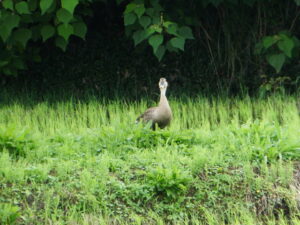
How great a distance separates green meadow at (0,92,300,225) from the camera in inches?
200

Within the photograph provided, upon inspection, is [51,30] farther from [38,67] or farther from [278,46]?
[278,46]

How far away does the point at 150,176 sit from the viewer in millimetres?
5285

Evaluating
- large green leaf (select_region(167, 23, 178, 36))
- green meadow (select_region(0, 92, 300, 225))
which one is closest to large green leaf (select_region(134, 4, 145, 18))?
large green leaf (select_region(167, 23, 178, 36))

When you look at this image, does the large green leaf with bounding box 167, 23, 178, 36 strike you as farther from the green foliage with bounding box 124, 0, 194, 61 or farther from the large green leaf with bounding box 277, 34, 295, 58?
the large green leaf with bounding box 277, 34, 295, 58

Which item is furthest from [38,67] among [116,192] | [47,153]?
[116,192]

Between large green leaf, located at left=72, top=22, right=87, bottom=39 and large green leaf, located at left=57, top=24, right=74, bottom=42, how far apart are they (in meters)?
0.20

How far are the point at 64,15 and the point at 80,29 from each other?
49 cm

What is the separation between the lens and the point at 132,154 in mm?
5832

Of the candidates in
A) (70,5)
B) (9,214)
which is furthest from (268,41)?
(9,214)

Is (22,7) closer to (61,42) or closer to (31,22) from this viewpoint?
(31,22)

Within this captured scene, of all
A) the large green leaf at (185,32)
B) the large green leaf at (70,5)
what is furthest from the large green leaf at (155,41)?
the large green leaf at (70,5)

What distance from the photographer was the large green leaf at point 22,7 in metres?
7.69

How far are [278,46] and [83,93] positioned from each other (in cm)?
258

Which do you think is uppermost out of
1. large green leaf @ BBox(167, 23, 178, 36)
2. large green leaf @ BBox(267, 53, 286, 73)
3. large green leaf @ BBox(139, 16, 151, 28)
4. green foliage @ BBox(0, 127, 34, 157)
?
large green leaf @ BBox(139, 16, 151, 28)
